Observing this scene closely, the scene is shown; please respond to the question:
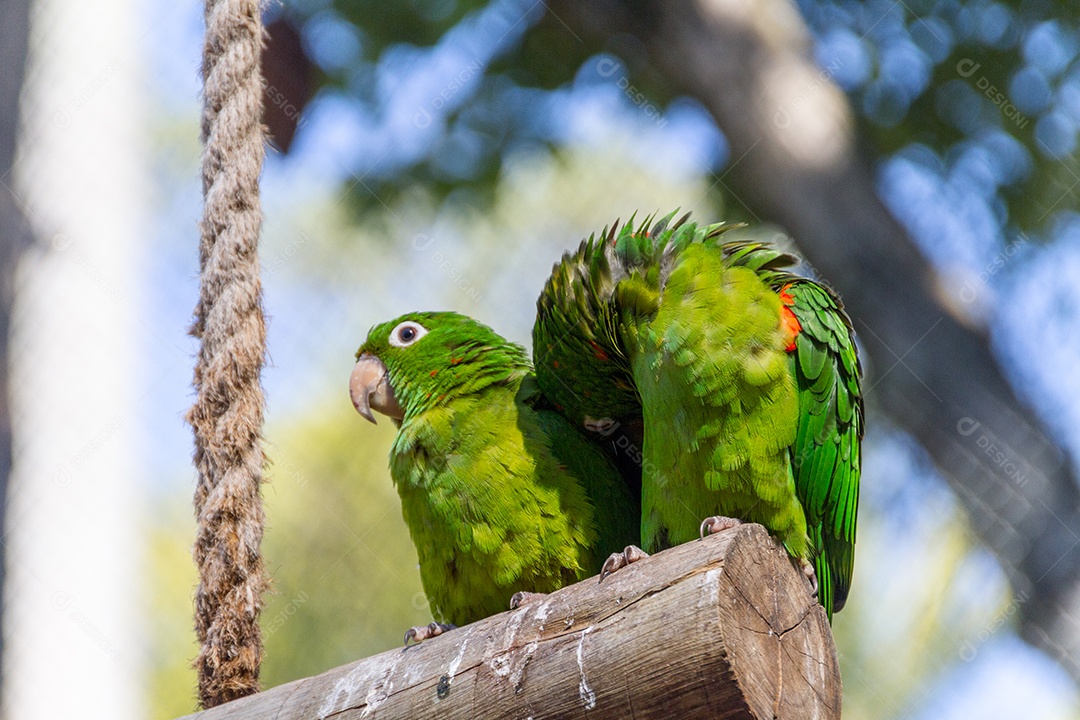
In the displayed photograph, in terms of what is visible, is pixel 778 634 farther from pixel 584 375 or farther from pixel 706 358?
pixel 584 375

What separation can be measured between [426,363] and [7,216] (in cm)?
162

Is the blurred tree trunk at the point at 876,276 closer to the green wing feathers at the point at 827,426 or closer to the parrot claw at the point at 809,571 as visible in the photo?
the green wing feathers at the point at 827,426

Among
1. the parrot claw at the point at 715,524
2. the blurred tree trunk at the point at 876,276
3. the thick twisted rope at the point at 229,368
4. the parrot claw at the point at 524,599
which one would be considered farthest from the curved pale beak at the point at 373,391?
the blurred tree trunk at the point at 876,276

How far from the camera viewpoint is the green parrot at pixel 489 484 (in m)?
2.27

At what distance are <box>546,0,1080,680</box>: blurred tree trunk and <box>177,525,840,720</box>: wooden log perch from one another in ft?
7.40

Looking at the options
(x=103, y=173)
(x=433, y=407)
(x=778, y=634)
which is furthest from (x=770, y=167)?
(x=778, y=634)

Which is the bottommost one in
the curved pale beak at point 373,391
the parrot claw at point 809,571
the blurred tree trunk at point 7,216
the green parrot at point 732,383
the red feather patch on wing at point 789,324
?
the blurred tree trunk at point 7,216

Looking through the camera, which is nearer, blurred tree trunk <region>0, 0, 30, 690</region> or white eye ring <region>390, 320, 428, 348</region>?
white eye ring <region>390, 320, 428, 348</region>

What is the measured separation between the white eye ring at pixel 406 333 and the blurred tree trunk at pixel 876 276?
1.92 meters

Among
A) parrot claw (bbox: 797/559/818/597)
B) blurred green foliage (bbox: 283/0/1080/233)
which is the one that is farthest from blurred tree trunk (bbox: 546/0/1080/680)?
parrot claw (bbox: 797/559/818/597)

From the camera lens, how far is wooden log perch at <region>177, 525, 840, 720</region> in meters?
1.33

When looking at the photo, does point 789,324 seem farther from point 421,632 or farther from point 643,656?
point 421,632

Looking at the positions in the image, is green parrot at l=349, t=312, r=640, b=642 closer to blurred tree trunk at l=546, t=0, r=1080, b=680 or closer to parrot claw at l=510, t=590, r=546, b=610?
parrot claw at l=510, t=590, r=546, b=610

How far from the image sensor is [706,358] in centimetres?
195
